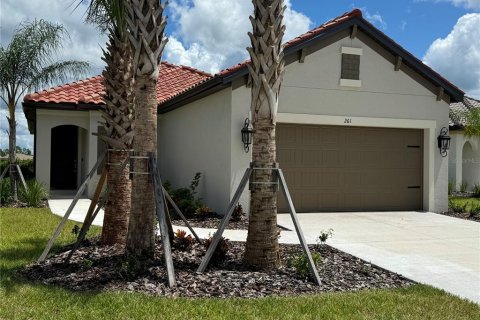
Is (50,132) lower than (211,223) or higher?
higher

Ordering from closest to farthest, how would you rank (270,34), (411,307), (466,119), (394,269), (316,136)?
(411,307) < (270,34) < (394,269) < (316,136) < (466,119)

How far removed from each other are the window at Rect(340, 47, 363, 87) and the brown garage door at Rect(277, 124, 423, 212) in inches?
48.8

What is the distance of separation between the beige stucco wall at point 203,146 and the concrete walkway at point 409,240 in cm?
183

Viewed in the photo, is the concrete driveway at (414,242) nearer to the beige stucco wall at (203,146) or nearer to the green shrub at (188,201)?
the beige stucco wall at (203,146)

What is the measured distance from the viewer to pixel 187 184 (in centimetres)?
1516

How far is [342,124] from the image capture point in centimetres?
1300

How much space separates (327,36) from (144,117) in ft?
24.0

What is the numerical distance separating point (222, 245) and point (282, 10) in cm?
322

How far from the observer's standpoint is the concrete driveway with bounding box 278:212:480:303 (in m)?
6.68

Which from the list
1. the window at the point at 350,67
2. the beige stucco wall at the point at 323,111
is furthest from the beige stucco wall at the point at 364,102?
the window at the point at 350,67

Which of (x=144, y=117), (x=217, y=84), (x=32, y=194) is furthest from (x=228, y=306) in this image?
(x=32, y=194)

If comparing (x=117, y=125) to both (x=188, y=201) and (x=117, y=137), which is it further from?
(x=188, y=201)

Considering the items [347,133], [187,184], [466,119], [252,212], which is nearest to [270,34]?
[252,212]

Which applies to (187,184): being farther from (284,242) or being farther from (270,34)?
(270,34)
